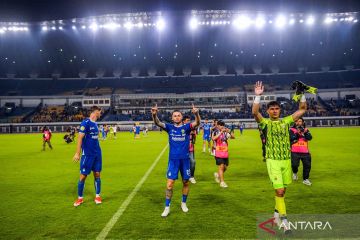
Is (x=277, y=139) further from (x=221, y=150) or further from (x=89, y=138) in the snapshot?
(x=89, y=138)

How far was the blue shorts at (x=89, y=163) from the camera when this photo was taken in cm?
718

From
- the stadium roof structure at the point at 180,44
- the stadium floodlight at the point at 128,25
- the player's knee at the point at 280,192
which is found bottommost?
the player's knee at the point at 280,192

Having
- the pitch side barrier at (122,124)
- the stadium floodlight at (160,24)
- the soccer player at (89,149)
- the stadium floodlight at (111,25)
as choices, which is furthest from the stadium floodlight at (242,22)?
the soccer player at (89,149)

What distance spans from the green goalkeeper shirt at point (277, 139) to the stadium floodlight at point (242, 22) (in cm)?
4824

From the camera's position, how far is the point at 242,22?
49.9 meters

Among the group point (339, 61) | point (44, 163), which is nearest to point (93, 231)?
point (44, 163)

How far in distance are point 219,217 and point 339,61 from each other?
7104cm

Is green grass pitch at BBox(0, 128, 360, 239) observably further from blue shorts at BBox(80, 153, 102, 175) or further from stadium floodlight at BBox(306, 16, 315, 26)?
stadium floodlight at BBox(306, 16, 315, 26)

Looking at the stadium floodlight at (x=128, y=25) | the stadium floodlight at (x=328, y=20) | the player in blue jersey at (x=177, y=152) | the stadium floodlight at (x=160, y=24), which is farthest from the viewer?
the stadium floodlight at (x=128, y=25)

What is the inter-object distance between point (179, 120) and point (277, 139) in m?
2.19

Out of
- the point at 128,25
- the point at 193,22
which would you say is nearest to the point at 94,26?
the point at 128,25

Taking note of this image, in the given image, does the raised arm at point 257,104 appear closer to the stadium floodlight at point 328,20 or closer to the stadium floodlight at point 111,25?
the stadium floodlight at point 111,25

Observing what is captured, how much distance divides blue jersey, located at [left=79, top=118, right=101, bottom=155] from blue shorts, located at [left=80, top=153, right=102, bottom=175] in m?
0.10

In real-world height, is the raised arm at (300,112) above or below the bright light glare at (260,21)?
below
